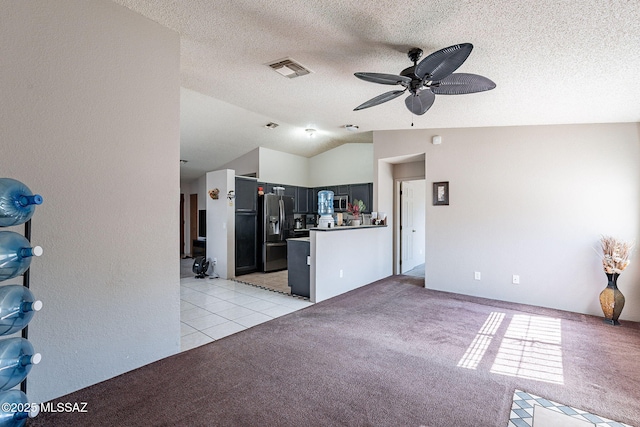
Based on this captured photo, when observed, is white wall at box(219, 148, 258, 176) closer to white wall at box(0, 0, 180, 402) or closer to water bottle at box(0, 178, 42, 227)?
white wall at box(0, 0, 180, 402)

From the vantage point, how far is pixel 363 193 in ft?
24.8

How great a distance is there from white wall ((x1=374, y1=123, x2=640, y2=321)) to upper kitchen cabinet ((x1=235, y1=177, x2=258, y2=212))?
12.1 ft

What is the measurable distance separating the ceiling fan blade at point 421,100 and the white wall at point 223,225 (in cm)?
416

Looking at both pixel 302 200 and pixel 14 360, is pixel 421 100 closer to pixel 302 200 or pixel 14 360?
pixel 14 360

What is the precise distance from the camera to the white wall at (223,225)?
5.98m

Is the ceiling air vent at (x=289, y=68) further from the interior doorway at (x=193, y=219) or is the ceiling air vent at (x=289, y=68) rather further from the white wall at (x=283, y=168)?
the interior doorway at (x=193, y=219)

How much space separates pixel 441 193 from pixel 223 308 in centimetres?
389

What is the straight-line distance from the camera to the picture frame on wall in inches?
194

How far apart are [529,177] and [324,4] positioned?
12.5ft

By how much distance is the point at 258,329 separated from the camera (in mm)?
3305

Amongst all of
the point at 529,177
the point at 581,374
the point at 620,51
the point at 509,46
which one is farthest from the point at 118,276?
the point at 529,177

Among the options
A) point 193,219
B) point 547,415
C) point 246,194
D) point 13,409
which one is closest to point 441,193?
point 547,415

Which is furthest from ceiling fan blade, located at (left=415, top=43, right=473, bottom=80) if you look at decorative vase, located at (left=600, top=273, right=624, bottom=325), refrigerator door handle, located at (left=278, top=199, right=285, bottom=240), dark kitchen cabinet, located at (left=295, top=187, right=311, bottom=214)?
dark kitchen cabinet, located at (left=295, top=187, right=311, bottom=214)

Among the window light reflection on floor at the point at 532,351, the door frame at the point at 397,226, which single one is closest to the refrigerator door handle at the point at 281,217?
the door frame at the point at 397,226
